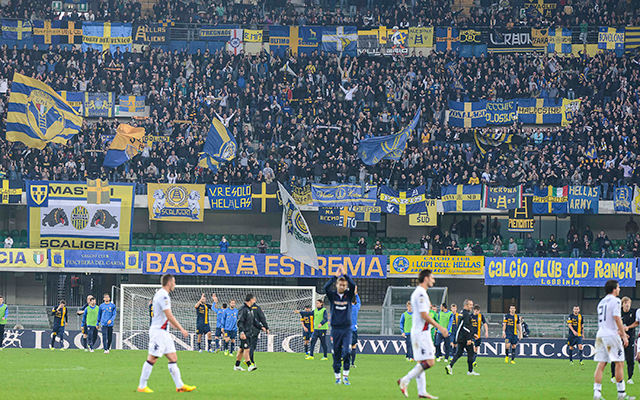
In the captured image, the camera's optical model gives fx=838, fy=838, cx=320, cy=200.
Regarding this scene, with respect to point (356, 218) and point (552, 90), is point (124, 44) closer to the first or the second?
point (356, 218)

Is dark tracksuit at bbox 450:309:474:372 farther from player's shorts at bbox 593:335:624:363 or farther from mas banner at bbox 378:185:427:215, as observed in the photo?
mas banner at bbox 378:185:427:215

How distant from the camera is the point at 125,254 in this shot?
3834 cm

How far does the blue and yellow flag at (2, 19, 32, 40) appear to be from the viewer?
1917 inches

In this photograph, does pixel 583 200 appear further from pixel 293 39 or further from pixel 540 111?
pixel 293 39

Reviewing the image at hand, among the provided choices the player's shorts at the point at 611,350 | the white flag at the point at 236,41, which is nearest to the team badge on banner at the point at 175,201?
the white flag at the point at 236,41

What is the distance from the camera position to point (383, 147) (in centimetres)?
4022

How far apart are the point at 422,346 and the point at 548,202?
28.2 m

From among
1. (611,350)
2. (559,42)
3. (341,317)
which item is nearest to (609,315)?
(611,350)

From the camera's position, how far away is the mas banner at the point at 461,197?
130ft

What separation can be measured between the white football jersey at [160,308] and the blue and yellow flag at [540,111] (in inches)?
1362

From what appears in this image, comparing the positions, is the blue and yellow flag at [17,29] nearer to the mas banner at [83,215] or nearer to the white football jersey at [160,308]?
the mas banner at [83,215]

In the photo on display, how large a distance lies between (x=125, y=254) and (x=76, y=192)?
3707 millimetres

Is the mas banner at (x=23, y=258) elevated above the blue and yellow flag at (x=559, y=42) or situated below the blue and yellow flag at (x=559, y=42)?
below

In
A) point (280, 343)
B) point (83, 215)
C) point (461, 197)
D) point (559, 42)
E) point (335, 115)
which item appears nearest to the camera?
point (280, 343)
